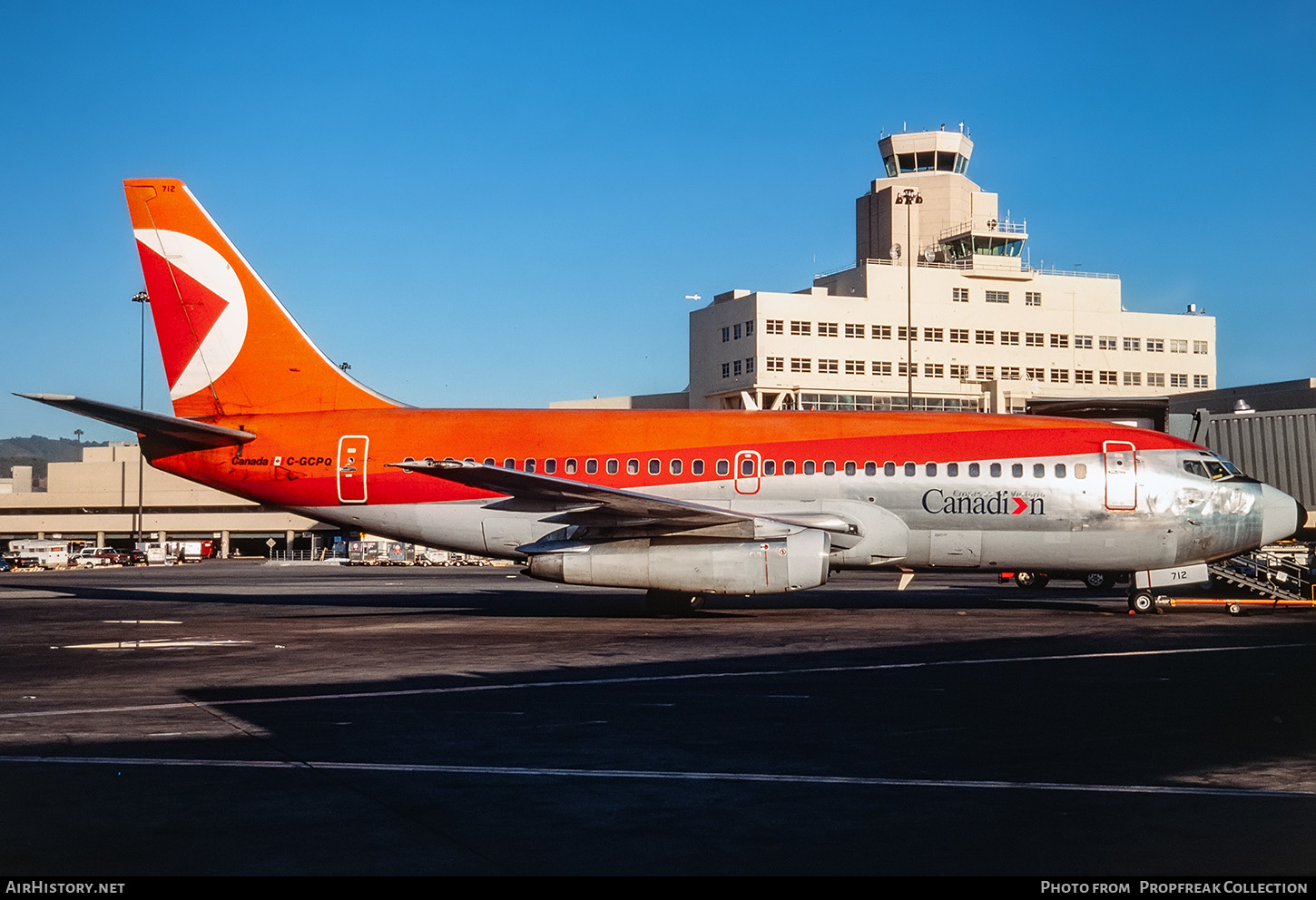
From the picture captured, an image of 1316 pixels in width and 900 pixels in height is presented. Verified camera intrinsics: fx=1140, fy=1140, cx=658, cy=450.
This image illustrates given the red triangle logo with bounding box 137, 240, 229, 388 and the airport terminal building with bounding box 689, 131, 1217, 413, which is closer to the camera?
the red triangle logo with bounding box 137, 240, 229, 388

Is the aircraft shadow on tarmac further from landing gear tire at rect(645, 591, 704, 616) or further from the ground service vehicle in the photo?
landing gear tire at rect(645, 591, 704, 616)

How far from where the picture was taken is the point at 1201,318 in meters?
102

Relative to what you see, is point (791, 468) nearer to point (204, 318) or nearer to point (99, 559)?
point (204, 318)

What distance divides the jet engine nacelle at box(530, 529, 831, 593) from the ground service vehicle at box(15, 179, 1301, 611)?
55mm

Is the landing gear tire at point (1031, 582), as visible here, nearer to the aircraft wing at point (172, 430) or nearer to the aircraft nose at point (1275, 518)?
the aircraft nose at point (1275, 518)

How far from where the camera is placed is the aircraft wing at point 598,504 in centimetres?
2233

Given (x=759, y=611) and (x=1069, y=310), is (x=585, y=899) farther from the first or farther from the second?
(x=1069, y=310)

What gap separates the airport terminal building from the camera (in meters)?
93.5

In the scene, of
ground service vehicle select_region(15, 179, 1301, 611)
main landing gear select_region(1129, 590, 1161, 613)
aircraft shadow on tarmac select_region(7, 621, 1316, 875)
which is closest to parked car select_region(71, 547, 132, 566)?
ground service vehicle select_region(15, 179, 1301, 611)

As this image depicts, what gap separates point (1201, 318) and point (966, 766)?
344 feet

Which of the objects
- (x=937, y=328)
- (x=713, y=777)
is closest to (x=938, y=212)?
(x=937, y=328)

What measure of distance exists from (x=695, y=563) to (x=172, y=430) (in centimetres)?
1216

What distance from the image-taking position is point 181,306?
26.7m

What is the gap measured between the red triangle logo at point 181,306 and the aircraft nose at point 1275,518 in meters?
23.9
